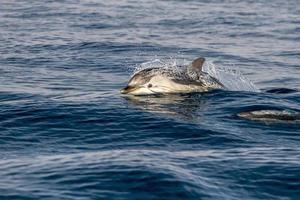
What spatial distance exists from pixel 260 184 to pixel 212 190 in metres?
1.00

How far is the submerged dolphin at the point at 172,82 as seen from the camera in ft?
76.2

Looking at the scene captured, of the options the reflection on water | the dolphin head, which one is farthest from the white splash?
the reflection on water

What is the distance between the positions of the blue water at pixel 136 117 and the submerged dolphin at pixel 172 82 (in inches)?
22.0

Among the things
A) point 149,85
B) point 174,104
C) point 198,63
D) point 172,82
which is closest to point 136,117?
point 174,104

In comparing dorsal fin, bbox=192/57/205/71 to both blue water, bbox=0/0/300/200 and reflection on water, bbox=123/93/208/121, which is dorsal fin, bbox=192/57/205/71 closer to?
reflection on water, bbox=123/93/208/121

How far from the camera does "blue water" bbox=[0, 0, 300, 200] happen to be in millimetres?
14336

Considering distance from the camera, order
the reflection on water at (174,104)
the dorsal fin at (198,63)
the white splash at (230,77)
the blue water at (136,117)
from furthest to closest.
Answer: the white splash at (230,77)
the dorsal fin at (198,63)
the reflection on water at (174,104)
the blue water at (136,117)

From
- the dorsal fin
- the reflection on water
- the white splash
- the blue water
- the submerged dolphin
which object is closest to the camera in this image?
the blue water

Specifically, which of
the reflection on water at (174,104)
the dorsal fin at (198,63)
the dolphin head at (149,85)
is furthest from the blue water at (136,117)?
the dorsal fin at (198,63)

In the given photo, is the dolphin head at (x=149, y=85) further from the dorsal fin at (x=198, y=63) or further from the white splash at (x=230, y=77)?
the white splash at (x=230, y=77)

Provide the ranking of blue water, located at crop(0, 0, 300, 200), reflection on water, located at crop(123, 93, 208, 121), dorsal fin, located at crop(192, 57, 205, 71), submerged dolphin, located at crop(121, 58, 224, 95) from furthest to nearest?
dorsal fin, located at crop(192, 57, 205, 71)
submerged dolphin, located at crop(121, 58, 224, 95)
reflection on water, located at crop(123, 93, 208, 121)
blue water, located at crop(0, 0, 300, 200)

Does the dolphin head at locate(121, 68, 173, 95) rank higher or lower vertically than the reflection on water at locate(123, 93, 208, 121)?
higher

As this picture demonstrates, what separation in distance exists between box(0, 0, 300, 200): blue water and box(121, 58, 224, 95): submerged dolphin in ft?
1.83

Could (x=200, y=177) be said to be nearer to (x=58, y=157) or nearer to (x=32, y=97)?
(x=58, y=157)
